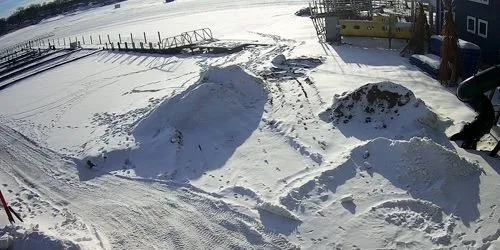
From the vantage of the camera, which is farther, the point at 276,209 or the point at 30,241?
the point at 276,209

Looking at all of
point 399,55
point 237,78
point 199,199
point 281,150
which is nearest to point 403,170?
point 281,150

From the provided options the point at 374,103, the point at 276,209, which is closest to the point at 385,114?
the point at 374,103

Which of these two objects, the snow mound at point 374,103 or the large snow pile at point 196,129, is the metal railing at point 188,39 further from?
the snow mound at point 374,103

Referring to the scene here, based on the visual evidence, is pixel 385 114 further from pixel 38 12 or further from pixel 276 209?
pixel 38 12

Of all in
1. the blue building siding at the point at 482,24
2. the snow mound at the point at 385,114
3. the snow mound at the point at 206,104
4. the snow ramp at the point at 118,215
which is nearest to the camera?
the snow ramp at the point at 118,215

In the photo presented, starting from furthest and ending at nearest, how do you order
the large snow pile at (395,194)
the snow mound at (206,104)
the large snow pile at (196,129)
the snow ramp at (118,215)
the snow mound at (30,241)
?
the snow mound at (206,104) < the large snow pile at (196,129) < the snow ramp at (118,215) < the large snow pile at (395,194) < the snow mound at (30,241)

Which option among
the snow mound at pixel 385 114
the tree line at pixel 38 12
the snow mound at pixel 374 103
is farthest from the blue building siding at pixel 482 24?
the tree line at pixel 38 12

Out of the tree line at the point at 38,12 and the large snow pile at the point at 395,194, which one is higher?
the tree line at the point at 38,12
